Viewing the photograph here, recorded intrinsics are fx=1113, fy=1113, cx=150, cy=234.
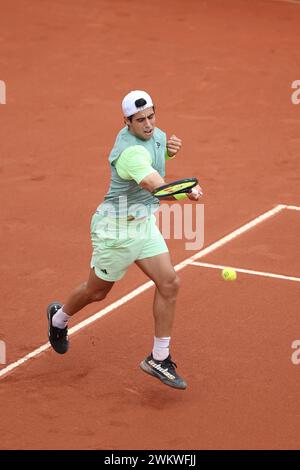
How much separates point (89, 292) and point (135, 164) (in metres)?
1.28

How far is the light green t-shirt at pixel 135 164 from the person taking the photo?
27.7 ft

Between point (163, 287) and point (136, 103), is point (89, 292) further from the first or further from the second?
point (136, 103)

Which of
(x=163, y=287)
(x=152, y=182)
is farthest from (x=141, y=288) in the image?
(x=152, y=182)

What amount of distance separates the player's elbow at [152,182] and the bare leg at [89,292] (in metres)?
1.08

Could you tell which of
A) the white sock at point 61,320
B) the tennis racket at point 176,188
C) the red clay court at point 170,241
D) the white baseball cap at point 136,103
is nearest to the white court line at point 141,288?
the red clay court at point 170,241

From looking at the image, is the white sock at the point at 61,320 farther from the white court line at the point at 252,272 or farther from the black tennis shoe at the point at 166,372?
the white court line at the point at 252,272

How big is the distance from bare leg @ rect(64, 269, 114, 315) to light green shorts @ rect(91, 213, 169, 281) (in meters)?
0.09

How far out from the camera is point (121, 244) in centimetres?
888

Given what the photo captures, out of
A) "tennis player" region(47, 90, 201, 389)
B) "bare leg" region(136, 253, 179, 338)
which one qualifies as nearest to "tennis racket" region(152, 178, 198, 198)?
"tennis player" region(47, 90, 201, 389)

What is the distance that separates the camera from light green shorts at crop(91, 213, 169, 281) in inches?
349

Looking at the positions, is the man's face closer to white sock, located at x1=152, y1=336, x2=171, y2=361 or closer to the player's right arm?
the player's right arm

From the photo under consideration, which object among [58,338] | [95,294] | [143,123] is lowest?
[58,338]

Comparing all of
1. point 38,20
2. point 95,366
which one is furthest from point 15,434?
point 38,20

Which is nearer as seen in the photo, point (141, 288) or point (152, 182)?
point (152, 182)
